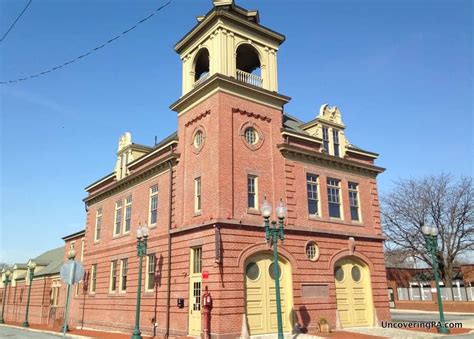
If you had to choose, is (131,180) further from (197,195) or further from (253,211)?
(253,211)

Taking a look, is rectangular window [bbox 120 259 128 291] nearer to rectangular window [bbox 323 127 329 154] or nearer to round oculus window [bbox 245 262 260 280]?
round oculus window [bbox 245 262 260 280]

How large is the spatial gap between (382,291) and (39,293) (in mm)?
37778

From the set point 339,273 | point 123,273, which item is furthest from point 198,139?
point 123,273

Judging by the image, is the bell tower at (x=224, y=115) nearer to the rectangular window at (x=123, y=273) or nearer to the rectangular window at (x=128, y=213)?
the rectangular window at (x=128, y=213)

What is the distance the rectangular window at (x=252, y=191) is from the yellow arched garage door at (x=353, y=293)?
6.46 meters

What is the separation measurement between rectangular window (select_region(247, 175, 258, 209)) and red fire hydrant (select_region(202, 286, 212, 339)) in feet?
16.1

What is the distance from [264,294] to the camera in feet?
64.6

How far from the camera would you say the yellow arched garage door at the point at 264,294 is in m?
19.1

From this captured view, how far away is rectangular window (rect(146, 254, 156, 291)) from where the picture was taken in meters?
23.5

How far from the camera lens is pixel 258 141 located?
22016mm

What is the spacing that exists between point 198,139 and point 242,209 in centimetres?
469

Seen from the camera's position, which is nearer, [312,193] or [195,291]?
[195,291]

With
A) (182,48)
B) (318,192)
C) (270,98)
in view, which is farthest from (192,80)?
(318,192)

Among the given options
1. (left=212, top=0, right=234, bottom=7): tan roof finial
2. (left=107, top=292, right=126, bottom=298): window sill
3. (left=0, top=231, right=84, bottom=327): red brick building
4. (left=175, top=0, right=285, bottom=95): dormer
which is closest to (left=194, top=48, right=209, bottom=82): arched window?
(left=175, top=0, right=285, bottom=95): dormer
